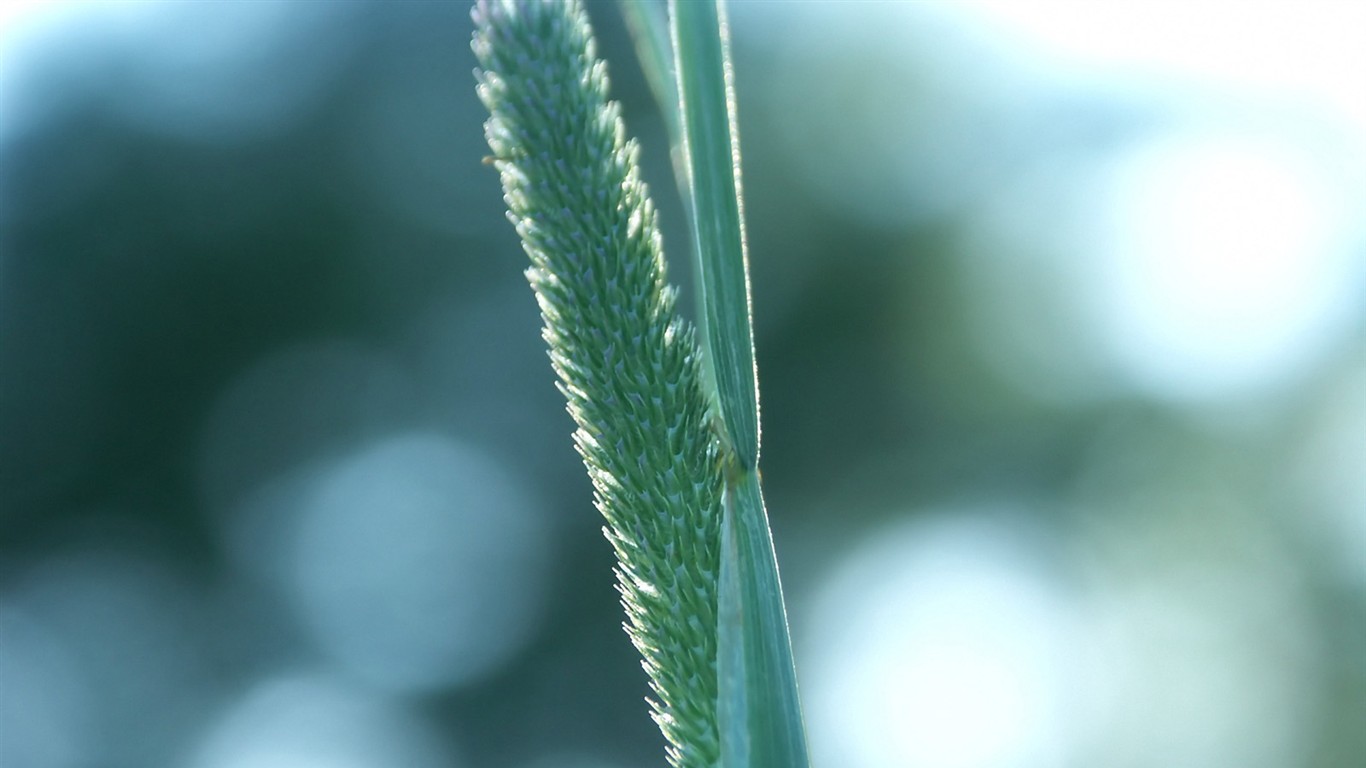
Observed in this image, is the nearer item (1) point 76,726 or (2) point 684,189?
(2) point 684,189

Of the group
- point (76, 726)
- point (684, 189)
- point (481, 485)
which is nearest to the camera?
point (684, 189)

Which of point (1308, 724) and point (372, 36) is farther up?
point (372, 36)

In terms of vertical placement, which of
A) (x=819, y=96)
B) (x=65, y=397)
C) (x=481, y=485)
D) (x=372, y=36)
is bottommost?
(x=481, y=485)

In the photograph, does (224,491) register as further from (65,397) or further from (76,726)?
(76,726)

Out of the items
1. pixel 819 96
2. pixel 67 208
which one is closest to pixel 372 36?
pixel 67 208
